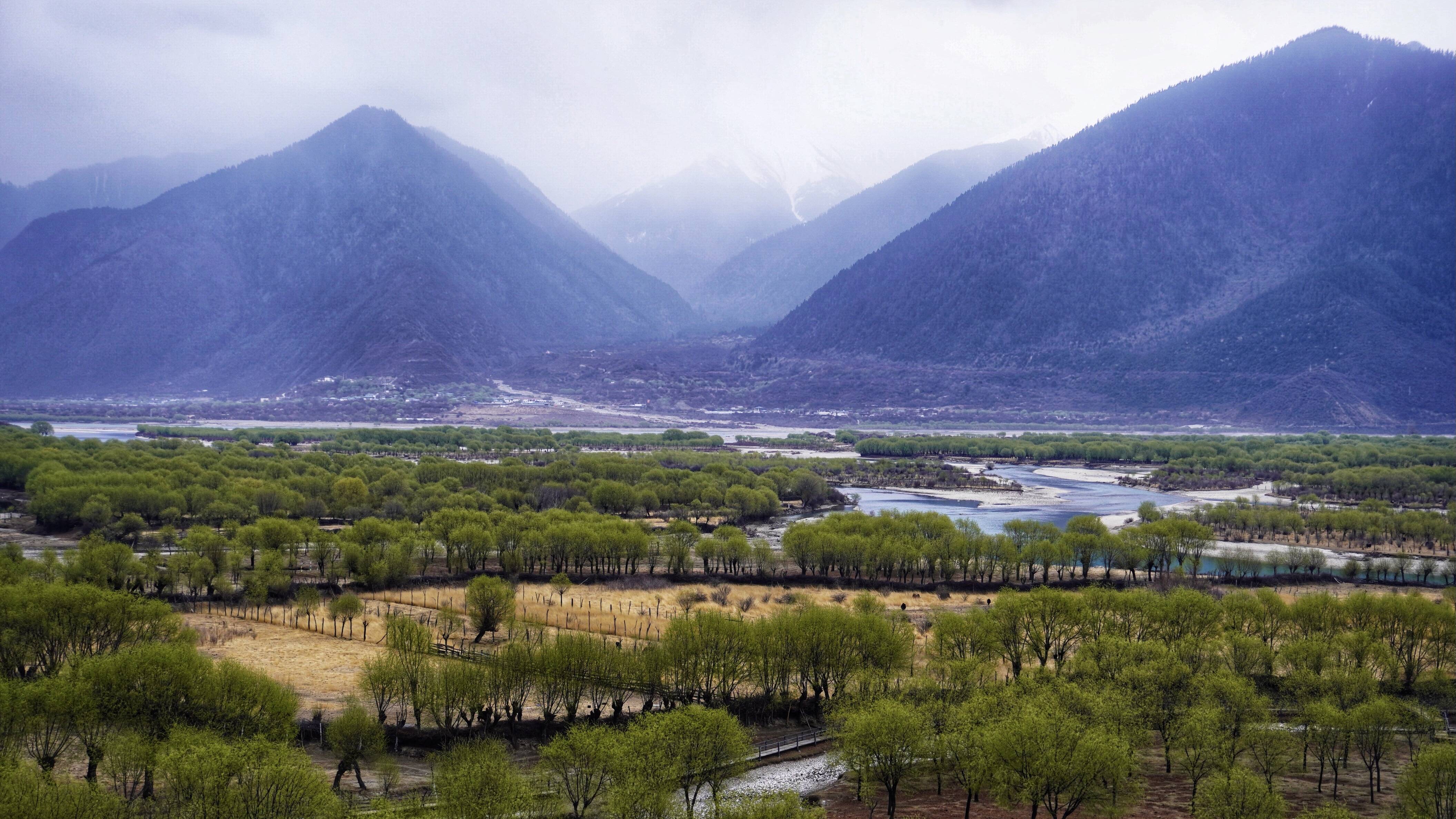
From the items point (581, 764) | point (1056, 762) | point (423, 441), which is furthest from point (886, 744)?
point (423, 441)

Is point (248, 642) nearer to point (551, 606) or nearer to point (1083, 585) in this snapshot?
point (551, 606)

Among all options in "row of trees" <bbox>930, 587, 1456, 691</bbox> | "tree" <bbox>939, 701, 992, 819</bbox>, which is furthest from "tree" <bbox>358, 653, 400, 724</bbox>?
"row of trees" <bbox>930, 587, 1456, 691</bbox>

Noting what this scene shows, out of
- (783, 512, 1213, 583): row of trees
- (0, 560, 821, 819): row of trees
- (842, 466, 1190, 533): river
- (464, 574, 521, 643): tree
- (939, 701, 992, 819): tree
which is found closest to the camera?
(0, 560, 821, 819): row of trees

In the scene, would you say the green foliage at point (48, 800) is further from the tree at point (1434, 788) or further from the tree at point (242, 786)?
the tree at point (1434, 788)

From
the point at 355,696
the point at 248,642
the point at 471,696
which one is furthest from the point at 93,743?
the point at 248,642

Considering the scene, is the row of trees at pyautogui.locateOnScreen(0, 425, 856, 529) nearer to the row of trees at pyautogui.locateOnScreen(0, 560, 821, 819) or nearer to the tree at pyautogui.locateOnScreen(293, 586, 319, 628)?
the tree at pyautogui.locateOnScreen(293, 586, 319, 628)

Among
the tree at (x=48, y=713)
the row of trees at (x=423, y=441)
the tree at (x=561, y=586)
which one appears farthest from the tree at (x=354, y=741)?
the row of trees at (x=423, y=441)
